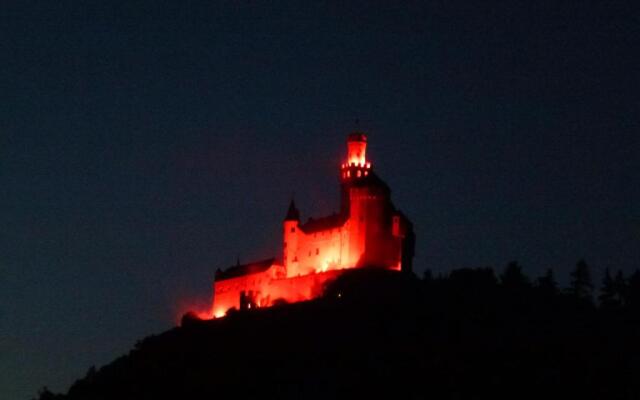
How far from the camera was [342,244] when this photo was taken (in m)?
143

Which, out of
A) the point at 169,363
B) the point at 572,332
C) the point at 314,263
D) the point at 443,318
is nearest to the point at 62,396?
the point at 169,363

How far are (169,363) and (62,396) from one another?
13.9 metres

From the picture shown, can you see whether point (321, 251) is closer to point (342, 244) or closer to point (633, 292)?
point (342, 244)

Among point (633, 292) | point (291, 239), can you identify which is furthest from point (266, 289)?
point (633, 292)

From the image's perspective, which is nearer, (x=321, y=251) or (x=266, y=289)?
(x=321, y=251)

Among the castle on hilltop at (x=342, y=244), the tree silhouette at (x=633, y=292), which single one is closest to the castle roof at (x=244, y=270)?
the castle on hilltop at (x=342, y=244)

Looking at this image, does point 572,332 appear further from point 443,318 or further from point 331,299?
point 331,299

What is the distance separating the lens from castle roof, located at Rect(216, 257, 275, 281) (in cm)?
14975

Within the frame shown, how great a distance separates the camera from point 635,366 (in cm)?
12731

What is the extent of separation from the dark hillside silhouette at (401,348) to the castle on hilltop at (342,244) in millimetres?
2725

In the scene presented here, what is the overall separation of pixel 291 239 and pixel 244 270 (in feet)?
22.3

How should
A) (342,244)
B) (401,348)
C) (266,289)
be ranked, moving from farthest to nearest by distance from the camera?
(266,289), (342,244), (401,348)

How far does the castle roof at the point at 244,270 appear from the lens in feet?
491

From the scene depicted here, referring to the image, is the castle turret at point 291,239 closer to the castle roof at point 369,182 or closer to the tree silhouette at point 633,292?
the castle roof at point 369,182
